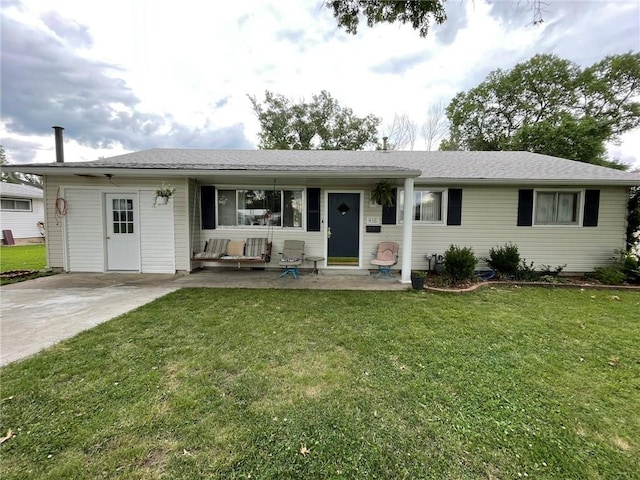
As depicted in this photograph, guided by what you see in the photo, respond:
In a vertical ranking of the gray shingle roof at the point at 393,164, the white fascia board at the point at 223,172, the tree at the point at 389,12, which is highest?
the tree at the point at 389,12

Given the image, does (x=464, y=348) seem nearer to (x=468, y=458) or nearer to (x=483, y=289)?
(x=468, y=458)

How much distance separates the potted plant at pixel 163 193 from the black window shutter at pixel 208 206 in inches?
30.1

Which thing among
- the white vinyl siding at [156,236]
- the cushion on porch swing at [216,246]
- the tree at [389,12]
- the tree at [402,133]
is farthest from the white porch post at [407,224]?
the tree at [402,133]

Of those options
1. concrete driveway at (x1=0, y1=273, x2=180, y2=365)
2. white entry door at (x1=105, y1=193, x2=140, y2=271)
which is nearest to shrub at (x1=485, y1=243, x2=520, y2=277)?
concrete driveway at (x1=0, y1=273, x2=180, y2=365)

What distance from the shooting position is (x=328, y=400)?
7.15 feet

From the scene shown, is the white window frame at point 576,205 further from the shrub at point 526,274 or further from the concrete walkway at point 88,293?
the concrete walkway at point 88,293

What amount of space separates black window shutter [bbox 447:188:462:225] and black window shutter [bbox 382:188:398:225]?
1.38 metres

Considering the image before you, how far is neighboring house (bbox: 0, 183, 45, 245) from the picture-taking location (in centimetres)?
1380

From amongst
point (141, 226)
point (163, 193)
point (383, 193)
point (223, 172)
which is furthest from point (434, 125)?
point (141, 226)

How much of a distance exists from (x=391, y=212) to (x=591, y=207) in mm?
5044

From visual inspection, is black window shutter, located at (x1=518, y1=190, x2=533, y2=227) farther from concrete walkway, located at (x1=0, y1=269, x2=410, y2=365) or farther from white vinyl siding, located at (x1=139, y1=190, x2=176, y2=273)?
white vinyl siding, located at (x1=139, y1=190, x2=176, y2=273)

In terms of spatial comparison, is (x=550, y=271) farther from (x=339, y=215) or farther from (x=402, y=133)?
(x=402, y=133)

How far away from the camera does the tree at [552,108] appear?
1525 centimetres

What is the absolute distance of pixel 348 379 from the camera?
8.13 ft
